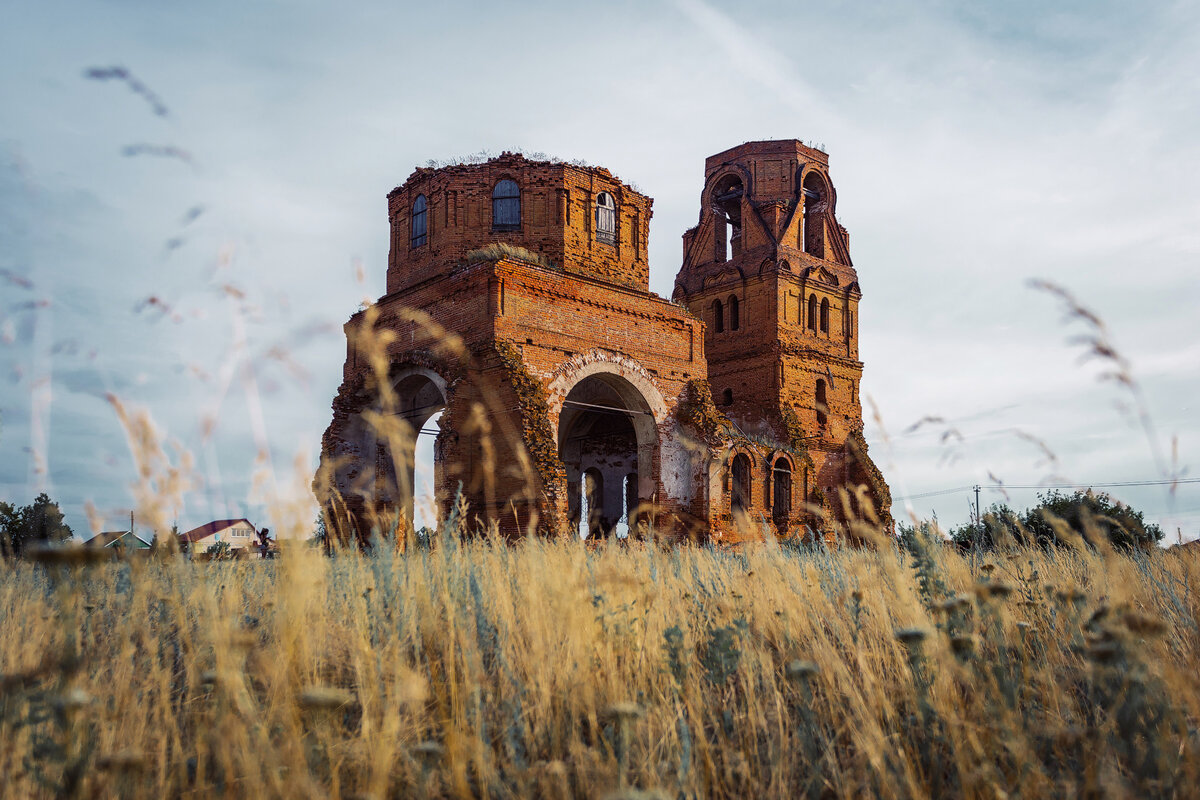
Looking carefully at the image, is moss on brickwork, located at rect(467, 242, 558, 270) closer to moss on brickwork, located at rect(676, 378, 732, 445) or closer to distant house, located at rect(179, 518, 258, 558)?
moss on brickwork, located at rect(676, 378, 732, 445)

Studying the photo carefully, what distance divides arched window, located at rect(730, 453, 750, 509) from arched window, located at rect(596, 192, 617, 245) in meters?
7.21

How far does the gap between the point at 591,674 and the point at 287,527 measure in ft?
4.71

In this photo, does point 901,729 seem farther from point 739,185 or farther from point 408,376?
point 739,185

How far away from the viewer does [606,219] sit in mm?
21891

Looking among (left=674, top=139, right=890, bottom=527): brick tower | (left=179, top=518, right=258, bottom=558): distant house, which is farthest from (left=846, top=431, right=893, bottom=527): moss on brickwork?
(left=179, top=518, right=258, bottom=558): distant house

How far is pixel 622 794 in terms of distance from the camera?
1.99 meters

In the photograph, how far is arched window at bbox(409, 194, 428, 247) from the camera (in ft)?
70.8

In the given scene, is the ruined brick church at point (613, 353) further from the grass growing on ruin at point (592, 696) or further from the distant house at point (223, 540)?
the grass growing on ruin at point (592, 696)

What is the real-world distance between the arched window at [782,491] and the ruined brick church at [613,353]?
0.18ft

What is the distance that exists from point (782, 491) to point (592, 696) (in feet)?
74.3

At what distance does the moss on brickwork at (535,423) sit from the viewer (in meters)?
Result: 16.1

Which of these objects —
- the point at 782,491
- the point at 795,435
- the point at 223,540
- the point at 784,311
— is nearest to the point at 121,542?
the point at 223,540

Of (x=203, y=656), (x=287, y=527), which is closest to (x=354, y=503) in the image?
(x=203, y=656)

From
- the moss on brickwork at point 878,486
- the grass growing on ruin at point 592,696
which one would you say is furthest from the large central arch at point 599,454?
the grass growing on ruin at point 592,696
